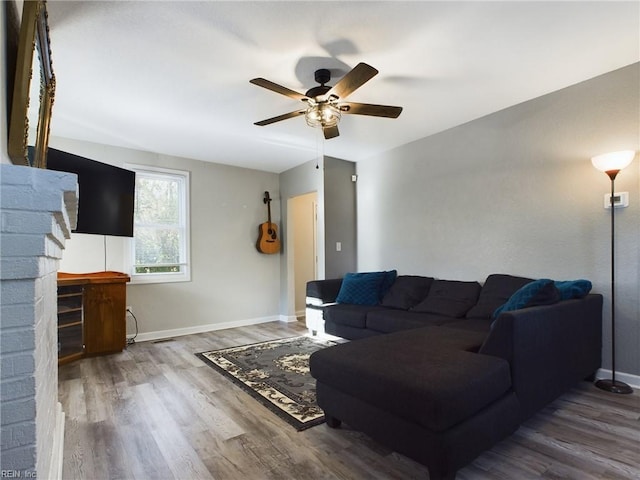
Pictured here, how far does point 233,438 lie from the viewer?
200 centimetres

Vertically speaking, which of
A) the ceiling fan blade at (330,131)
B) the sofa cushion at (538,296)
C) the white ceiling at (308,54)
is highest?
the white ceiling at (308,54)

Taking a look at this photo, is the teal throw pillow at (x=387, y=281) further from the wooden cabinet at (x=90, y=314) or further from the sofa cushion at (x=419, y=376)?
the wooden cabinet at (x=90, y=314)

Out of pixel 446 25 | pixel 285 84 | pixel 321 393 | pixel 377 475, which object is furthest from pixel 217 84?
pixel 377 475

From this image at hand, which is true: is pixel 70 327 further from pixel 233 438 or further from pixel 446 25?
pixel 446 25

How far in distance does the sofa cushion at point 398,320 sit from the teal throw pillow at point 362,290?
39 cm

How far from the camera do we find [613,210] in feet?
8.59

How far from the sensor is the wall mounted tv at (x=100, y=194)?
10.1ft

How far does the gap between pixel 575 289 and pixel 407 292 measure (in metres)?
1.57

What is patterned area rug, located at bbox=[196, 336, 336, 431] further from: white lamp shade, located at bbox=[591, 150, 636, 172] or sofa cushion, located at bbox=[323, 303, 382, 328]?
white lamp shade, located at bbox=[591, 150, 636, 172]

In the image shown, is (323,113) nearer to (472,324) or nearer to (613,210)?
(472,324)

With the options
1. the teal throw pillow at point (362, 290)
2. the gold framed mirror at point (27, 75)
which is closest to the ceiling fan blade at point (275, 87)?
the gold framed mirror at point (27, 75)

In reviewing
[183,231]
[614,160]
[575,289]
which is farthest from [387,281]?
[183,231]

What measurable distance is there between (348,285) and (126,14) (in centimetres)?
322

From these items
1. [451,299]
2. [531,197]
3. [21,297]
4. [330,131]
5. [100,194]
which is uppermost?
[330,131]
